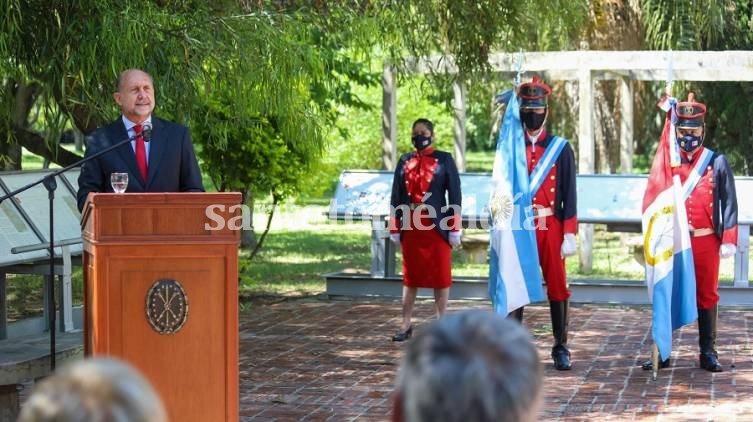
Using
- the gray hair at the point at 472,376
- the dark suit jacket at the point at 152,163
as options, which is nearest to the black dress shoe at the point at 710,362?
the dark suit jacket at the point at 152,163

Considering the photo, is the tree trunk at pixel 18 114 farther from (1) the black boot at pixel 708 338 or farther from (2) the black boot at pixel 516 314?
(1) the black boot at pixel 708 338

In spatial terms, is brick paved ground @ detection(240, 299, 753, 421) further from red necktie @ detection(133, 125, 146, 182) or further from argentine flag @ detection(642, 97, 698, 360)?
red necktie @ detection(133, 125, 146, 182)

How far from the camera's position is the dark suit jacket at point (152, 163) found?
6.01 m

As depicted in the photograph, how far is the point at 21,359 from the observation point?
591 cm

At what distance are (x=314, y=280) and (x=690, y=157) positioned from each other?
719 cm

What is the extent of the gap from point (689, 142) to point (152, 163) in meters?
4.26

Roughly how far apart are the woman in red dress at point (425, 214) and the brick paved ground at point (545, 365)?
605mm

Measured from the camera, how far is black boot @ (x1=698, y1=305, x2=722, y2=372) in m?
9.02

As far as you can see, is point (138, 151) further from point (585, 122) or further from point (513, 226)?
point (585, 122)

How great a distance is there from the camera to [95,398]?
212cm

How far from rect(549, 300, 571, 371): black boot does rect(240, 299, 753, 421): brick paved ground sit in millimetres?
101

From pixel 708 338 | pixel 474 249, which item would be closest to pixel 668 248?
pixel 708 338

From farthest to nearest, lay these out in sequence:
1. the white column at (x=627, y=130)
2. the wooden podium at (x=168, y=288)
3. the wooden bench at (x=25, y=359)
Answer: the white column at (x=627, y=130) < the wooden bench at (x=25, y=359) < the wooden podium at (x=168, y=288)

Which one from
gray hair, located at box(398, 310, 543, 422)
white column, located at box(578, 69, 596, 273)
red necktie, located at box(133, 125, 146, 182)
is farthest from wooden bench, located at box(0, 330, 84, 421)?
white column, located at box(578, 69, 596, 273)
